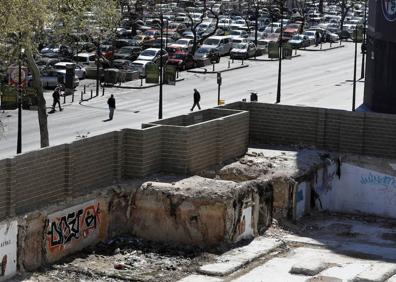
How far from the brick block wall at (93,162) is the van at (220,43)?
5373 cm

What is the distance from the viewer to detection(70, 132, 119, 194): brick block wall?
1323 inches

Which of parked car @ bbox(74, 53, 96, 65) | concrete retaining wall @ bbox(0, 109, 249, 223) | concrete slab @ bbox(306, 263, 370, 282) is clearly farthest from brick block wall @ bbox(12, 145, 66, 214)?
parked car @ bbox(74, 53, 96, 65)

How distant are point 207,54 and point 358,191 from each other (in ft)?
148

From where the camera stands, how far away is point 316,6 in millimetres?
155375

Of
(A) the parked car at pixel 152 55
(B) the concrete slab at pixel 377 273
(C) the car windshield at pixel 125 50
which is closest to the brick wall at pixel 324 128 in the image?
(B) the concrete slab at pixel 377 273

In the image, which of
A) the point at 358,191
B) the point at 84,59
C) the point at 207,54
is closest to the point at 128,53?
the point at 207,54

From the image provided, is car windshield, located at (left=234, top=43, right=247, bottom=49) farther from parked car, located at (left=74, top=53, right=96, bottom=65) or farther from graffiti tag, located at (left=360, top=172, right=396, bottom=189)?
graffiti tag, located at (left=360, top=172, right=396, bottom=189)

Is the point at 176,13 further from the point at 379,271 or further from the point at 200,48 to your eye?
the point at 379,271

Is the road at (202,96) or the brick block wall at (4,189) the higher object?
the brick block wall at (4,189)

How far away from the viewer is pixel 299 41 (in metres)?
98.6

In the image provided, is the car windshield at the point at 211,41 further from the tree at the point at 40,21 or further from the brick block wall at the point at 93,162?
the brick block wall at the point at 93,162

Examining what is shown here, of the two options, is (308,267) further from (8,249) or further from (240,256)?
(8,249)

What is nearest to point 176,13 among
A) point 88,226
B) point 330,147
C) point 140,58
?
point 140,58

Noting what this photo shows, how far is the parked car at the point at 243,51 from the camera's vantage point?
8912 cm
